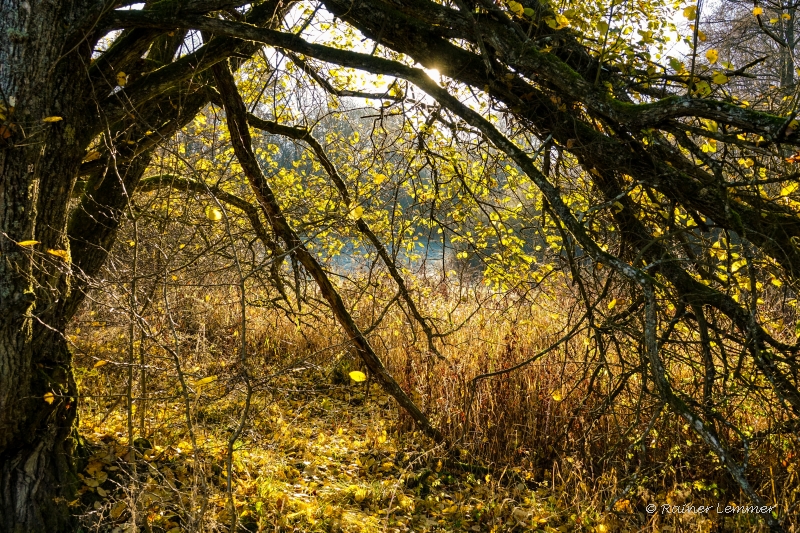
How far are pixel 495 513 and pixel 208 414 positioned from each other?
2599 millimetres

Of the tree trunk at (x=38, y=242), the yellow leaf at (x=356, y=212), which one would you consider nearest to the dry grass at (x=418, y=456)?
the tree trunk at (x=38, y=242)

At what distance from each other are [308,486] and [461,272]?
185 cm

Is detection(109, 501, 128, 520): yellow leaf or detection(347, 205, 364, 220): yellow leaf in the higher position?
detection(347, 205, 364, 220): yellow leaf

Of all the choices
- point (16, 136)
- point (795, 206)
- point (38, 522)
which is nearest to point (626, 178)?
point (795, 206)

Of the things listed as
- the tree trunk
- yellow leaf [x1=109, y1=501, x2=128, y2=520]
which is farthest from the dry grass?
the tree trunk

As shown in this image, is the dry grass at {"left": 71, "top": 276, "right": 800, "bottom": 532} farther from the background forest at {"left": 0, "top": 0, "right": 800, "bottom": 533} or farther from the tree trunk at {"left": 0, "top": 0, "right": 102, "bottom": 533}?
the tree trunk at {"left": 0, "top": 0, "right": 102, "bottom": 533}

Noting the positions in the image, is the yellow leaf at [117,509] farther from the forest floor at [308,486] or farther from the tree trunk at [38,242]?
the tree trunk at [38,242]

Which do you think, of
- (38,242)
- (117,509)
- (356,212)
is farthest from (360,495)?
(38,242)

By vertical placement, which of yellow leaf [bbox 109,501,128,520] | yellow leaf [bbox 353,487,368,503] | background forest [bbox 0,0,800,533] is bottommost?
yellow leaf [bbox 109,501,128,520]

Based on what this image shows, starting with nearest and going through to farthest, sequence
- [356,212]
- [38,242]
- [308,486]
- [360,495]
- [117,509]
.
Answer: [38,242] → [356,212] → [117,509] → [360,495] → [308,486]

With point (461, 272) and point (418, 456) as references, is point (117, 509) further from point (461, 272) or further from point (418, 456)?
point (461, 272)

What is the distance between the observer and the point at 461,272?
3.75m

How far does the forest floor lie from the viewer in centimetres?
309

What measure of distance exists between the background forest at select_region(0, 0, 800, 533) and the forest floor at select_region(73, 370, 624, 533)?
0.02 m
